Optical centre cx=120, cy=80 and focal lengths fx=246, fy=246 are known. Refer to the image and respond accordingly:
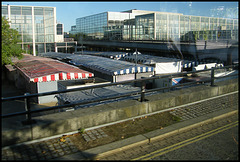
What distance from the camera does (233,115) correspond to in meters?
7.52

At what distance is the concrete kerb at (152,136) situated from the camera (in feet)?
16.6

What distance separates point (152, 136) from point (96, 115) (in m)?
1.46

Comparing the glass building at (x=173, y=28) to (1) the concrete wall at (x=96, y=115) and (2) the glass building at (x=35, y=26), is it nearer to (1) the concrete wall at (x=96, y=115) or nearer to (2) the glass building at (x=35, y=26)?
(2) the glass building at (x=35, y=26)

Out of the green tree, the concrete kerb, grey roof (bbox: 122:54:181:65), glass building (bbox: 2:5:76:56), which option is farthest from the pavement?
glass building (bbox: 2:5:76:56)

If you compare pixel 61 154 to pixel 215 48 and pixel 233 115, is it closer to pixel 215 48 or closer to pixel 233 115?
pixel 233 115

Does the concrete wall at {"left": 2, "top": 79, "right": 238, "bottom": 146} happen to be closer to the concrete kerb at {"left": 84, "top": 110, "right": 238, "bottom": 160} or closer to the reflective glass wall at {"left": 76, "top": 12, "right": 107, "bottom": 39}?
the concrete kerb at {"left": 84, "top": 110, "right": 238, "bottom": 160}

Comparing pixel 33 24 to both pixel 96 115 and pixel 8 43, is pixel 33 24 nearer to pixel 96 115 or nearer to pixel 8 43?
pixel 8 43

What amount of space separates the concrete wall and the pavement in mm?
195

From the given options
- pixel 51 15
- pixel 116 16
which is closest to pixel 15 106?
pixel 51 15

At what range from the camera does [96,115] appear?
6.12 metres

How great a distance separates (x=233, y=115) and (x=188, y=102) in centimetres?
141

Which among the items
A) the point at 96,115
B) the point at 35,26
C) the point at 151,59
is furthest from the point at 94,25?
the point at 96,115

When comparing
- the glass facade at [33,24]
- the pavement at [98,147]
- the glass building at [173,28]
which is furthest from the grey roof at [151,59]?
the glass facade at [33,24]

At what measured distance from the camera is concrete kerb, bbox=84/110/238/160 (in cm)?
506
